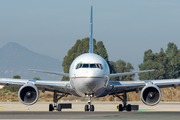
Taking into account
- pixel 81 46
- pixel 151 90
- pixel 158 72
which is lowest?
pixel 151 90

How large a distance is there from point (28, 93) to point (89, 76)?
196 inches

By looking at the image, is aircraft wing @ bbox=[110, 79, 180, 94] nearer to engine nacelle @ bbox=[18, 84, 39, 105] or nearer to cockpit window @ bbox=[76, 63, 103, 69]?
cockpit window @ bbox=[76, 63, 103, 69]

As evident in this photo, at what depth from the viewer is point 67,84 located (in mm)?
23906

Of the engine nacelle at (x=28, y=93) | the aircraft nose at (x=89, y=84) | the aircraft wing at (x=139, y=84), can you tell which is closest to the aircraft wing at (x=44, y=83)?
the engine nacelle at (x=28, y=93)

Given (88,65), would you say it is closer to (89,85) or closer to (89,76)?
(89,76)

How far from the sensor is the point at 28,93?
23469 mm

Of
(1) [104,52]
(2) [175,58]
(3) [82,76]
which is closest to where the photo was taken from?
(3) [82,76]

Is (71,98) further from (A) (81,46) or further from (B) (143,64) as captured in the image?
(B) (143,64)

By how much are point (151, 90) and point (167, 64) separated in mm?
93602

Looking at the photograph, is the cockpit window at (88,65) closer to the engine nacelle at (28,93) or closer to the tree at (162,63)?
the engine nacelle at (28,93)

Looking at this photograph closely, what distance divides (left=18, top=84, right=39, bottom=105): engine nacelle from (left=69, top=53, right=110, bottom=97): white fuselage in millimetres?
2743

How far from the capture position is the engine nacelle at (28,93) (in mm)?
23359

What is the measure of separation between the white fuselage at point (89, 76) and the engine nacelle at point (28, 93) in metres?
2.74

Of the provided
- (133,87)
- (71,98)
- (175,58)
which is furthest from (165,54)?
(133,87)
